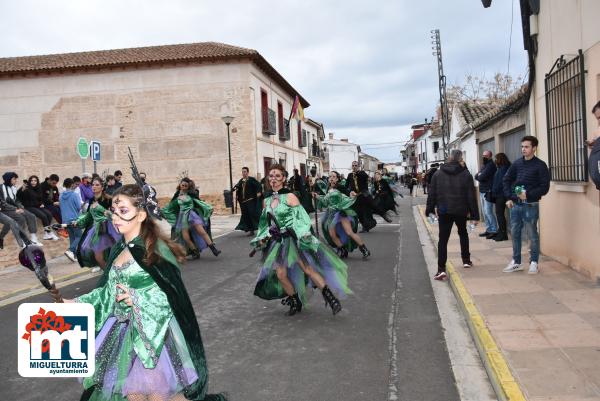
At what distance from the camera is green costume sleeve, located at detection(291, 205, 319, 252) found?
5.96m

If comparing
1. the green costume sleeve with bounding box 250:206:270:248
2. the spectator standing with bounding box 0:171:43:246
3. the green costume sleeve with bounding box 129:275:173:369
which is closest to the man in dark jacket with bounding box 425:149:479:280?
the green costume sleeve with bounding box 250:206:270:248

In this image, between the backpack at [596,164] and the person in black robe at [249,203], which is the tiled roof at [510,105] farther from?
the person in black robe at [249,203]

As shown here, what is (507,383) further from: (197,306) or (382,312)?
(197,306)

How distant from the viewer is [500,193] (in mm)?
10914

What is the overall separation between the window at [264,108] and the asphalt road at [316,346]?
19.6 meters

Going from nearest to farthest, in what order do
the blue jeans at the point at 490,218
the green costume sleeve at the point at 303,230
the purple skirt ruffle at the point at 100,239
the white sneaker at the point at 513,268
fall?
1. the green costume sleeve at the point at 303,230
2. the white sneaker at the point at 513,268
3. the purple skirt ruffle at the point at 100,239
4. the blue jeans at the point at 490,218

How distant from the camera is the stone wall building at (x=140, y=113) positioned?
25172 millimetres

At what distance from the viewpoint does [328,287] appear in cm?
619

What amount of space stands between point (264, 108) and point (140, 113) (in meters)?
6.19

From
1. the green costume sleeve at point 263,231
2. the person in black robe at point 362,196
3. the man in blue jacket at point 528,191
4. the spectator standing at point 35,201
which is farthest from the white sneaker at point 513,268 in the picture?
the spectator standing at point 35,201

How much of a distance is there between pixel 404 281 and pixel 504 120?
6307mm

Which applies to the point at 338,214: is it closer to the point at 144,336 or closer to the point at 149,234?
the point at 149,234

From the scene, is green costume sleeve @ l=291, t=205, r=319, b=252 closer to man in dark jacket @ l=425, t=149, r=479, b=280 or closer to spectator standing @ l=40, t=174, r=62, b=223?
man in dark jacket @ l=425, t=149, r=479, b=280

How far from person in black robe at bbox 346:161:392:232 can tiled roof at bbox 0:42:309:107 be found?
12942mm
